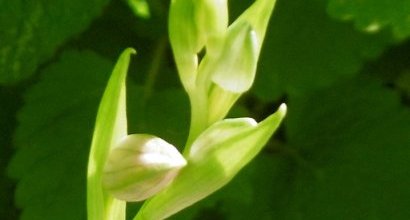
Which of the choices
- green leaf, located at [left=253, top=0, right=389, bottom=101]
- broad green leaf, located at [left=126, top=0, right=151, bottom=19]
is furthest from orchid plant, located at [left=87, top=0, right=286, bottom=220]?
green leaf, located at [left=253, top=0, right=389, bottom=101]

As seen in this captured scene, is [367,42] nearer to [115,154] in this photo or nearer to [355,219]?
[355,219]

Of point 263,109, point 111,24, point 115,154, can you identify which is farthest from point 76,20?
point 115,154

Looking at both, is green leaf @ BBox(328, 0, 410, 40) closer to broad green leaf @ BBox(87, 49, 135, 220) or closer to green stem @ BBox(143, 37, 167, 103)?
green stem @ BBox(143, 37, 167, 103)

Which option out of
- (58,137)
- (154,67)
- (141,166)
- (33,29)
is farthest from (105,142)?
(154,67)

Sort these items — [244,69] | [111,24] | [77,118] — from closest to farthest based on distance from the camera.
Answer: [244,69], [77,118], [111,24]

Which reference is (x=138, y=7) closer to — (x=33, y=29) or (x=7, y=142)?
(x=33, y=29)

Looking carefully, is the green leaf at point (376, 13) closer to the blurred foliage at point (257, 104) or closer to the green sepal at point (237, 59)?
the blurred foliage at point (257, 104)
